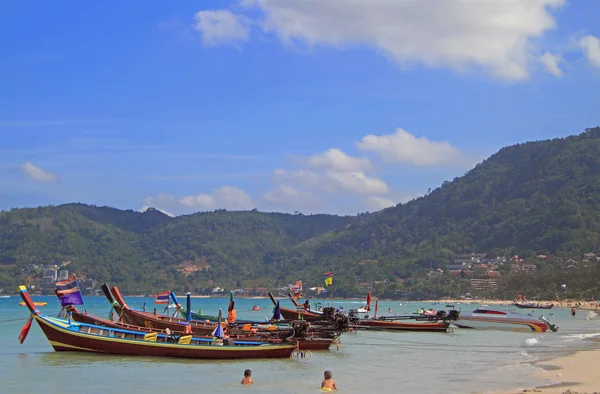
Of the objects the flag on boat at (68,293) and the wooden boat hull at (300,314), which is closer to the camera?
the flag on boat at (68,293)

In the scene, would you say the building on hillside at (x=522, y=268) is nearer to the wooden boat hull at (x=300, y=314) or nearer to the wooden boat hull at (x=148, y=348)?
the wooden boat hull at (x=300, y=314)

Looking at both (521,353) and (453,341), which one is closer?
(521,353)

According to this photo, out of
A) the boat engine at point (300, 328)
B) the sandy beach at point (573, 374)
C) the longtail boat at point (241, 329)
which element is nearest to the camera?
the sandy beach at point (573, 374)

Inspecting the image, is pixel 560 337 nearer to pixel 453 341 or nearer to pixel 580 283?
pixel 453 341

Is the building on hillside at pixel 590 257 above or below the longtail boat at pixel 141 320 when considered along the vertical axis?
above

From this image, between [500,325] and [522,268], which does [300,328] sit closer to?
[500,325]

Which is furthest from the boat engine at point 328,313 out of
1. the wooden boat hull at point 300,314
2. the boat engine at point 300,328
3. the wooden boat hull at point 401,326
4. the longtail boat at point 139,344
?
the longtail boat at point 139,344

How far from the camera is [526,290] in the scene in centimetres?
16275

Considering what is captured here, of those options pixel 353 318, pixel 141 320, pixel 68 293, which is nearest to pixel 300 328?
pixel 141 320

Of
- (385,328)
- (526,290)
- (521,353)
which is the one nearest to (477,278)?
(526,290)

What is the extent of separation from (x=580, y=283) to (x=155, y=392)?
133857 mm

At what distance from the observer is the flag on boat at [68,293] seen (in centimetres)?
3534

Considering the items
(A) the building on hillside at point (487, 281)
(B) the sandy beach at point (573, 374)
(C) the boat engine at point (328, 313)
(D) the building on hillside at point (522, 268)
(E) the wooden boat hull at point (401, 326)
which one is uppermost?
(D) the building on hillside at point (522, 268)

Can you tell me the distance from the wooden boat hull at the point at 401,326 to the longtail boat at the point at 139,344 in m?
23.0
